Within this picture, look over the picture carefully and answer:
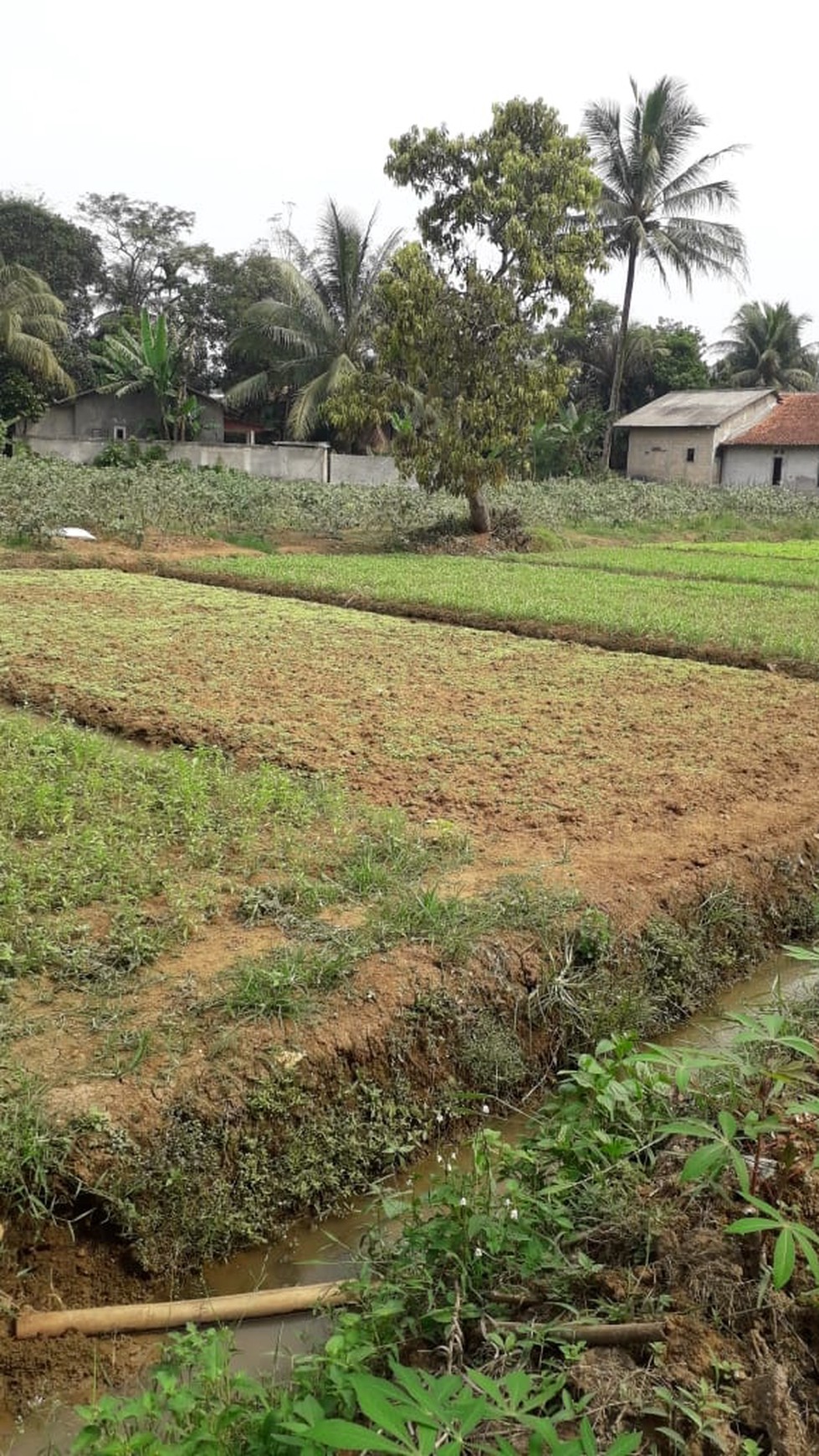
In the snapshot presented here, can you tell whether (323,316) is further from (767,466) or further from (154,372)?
(767,466)

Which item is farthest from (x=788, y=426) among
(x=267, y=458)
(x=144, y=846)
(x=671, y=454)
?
(x=144, y=846)

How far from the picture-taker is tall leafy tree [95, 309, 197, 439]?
27.5 m

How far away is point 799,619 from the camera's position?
1178cm

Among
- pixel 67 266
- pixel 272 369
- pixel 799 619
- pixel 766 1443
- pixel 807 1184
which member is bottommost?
pixel 766 1443

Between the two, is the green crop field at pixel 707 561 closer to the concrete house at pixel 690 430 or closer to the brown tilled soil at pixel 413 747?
the brown tilled soil at pixel 413 747

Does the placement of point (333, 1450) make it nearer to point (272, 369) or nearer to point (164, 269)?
point (272, 369)

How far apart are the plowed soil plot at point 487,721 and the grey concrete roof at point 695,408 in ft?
79.5

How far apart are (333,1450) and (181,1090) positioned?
1262 mm

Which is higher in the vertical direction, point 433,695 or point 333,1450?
point 433,695

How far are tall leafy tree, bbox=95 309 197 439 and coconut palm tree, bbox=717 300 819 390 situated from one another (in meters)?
19.9

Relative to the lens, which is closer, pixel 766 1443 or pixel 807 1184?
pixel 766 1443

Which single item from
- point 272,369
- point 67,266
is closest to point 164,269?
point 67,266

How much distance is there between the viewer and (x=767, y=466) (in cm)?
3297

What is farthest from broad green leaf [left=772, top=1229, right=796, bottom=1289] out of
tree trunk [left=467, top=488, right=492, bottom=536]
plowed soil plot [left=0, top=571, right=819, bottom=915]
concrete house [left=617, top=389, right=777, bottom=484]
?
concrete house [left=617, top=389, right=777, bottom=484]
